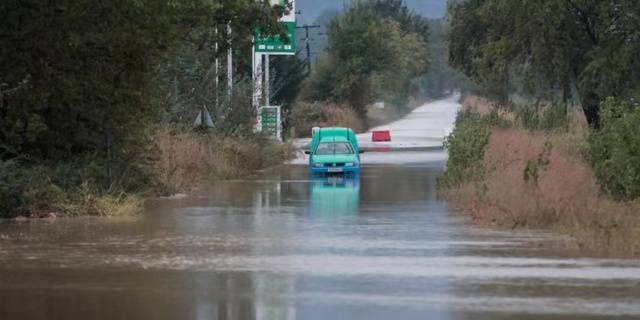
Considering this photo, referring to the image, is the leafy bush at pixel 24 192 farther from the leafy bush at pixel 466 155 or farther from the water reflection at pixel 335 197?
the leafy bush at pixel 466 155

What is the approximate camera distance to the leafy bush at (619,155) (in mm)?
18703

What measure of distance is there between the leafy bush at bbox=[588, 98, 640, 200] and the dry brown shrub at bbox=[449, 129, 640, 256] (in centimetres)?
27

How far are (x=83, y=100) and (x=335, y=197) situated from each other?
21.3 feet

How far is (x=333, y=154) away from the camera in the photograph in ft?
116

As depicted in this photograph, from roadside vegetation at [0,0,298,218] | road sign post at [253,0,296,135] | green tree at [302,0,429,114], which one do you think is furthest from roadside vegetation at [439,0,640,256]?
green tree at [302,0,429,114]

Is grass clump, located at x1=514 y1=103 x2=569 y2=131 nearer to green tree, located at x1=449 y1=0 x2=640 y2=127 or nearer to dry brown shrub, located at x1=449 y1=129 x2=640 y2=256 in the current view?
green tree, located at x1=449 y1=0 x2=640 y2=127

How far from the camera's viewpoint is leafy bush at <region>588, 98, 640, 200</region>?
18.7 m

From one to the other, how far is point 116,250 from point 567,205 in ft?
23.8

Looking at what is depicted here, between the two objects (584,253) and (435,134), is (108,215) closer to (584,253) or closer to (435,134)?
(584,253)

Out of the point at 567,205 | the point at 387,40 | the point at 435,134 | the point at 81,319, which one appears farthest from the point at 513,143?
the point at 387,40

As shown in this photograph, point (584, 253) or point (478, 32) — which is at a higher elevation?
point (478, 32)

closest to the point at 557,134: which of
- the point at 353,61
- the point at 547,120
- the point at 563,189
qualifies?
the point at 547,120

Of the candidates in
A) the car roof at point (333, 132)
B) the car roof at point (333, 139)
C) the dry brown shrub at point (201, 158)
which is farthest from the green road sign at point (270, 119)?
the car roof at point (333, 139)

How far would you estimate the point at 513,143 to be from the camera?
976 inches
